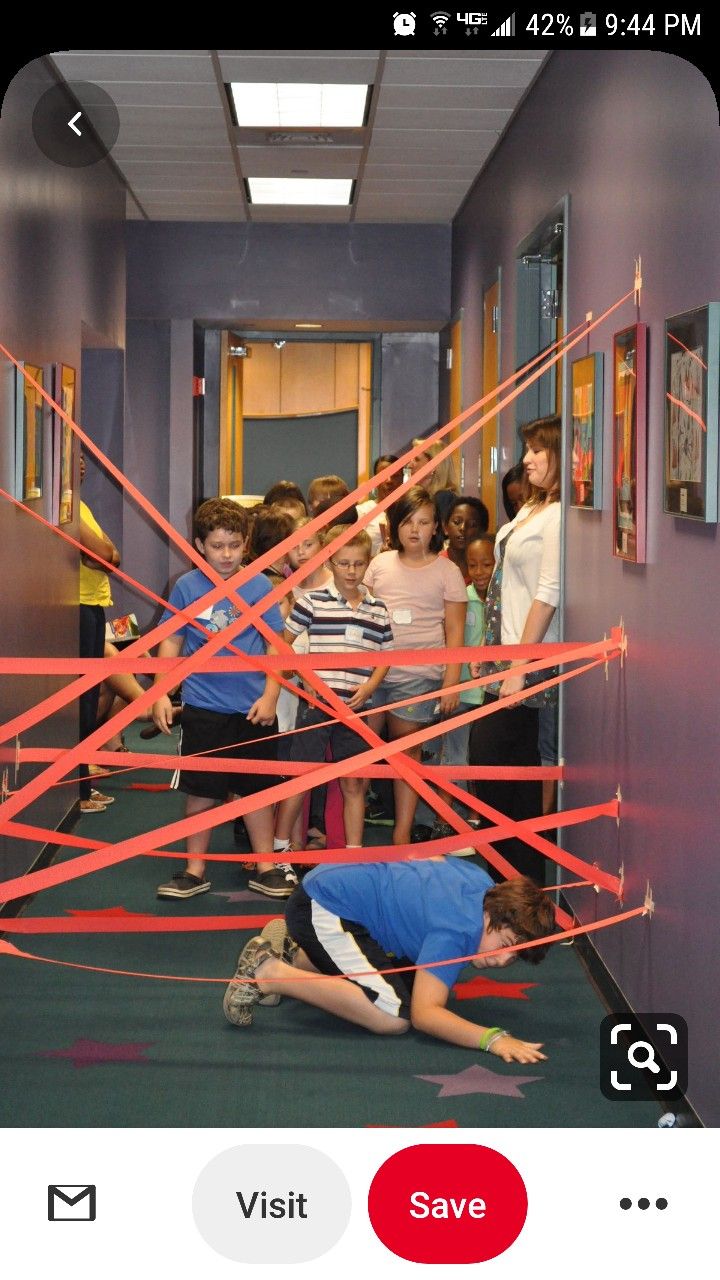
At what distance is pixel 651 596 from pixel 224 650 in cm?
127

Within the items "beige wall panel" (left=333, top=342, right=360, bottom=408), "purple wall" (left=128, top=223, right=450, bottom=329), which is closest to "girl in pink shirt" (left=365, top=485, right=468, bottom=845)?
"purple wall" (left=128, top=223, right=450, bottom=329)

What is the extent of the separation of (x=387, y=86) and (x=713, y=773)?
2754 millimetres

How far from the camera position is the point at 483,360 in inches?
214

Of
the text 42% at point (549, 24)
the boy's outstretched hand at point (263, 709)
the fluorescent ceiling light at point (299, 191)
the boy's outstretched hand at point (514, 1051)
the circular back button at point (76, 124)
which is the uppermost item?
the fluorescent ceiling light at point (299, 191)

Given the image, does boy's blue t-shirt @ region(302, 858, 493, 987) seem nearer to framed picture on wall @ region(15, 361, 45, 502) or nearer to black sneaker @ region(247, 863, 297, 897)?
black sneaker @ region(247, 863, 297, 897)

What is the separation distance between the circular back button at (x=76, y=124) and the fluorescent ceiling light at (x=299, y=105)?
0.40 meters

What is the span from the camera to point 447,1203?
119cm

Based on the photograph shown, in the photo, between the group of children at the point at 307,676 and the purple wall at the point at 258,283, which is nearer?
the group of children at the point at 307,676

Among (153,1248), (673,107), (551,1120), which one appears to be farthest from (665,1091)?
(673,107)

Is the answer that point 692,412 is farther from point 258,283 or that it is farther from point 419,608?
Answer: point 258,283

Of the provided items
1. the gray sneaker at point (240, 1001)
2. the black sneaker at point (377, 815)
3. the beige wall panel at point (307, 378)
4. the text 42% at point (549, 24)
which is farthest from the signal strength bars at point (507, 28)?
the beige wall panel at point (307, 378)

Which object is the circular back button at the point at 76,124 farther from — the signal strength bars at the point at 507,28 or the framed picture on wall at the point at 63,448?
the signal strength bars at the point at 507,28

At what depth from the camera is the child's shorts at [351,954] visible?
2.62 metres

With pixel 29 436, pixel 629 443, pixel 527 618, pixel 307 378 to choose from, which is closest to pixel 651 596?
pixel 629 443
